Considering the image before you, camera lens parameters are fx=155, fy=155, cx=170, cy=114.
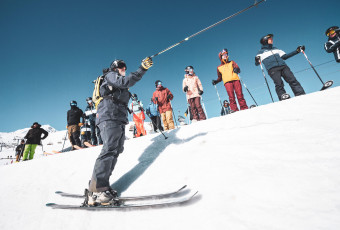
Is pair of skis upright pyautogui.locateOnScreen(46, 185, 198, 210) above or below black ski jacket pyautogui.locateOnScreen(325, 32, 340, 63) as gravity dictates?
below

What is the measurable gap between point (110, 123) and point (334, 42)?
26.0ft

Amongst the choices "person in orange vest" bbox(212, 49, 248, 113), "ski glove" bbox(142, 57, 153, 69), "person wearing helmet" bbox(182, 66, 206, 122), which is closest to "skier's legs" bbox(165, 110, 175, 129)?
"person wearing helmet" bbox(182, 66, 206, 122)

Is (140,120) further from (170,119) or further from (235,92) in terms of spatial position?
(235,92)

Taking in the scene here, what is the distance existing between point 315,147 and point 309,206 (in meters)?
0.99

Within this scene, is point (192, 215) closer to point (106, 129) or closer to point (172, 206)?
point (172, 206)

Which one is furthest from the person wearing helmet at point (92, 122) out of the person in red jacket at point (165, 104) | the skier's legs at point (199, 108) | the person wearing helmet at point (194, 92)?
the skier's legs at point (199, 108)

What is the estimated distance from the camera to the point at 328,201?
3.91ft

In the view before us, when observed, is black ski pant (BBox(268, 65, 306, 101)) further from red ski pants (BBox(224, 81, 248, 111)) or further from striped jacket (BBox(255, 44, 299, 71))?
red ski pants (BBox(224, 81, 248, 111))

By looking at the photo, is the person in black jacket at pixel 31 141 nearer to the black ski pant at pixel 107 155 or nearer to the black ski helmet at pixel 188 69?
the black ski pant at pixel 107 155

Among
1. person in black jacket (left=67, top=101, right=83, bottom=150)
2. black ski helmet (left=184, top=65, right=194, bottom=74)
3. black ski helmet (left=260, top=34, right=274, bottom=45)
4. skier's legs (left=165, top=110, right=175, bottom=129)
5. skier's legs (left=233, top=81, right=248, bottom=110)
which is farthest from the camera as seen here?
person in black jacket (left=67, top=101, right=83, bottom=150)

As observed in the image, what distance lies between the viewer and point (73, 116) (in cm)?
686

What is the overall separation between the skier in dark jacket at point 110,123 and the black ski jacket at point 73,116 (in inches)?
207

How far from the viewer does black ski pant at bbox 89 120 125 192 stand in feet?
6.93

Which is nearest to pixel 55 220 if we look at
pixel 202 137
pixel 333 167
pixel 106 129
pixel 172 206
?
pixel 106 129
